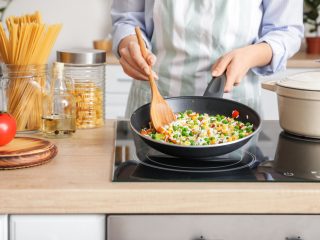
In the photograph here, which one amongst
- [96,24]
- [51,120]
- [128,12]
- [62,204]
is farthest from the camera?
[96,24]

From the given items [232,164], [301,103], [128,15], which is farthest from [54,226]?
[128,15]

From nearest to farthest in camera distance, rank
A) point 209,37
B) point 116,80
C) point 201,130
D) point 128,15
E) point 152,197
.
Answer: point 152,197 < point 201,130 < point 209,37 < point 128,15 < point 116,80

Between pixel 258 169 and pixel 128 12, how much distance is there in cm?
85

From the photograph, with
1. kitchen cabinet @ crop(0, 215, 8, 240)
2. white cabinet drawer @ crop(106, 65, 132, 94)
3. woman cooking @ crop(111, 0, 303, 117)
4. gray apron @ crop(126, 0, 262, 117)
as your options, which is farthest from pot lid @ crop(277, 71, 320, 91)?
white cabinet drawer @ crop(106, 65, 132, 94)

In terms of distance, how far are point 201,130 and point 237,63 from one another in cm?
26

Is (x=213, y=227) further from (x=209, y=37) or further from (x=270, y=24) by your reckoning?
(x=270, y=24)

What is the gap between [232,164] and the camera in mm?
1215

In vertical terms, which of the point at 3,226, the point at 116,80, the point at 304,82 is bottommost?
the point at 116,80

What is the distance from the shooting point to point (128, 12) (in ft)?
Answer: 6.15

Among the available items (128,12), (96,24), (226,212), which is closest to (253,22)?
(128,12)

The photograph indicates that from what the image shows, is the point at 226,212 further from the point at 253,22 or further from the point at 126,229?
the point at 253,22

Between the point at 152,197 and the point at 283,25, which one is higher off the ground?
the point at 283,25

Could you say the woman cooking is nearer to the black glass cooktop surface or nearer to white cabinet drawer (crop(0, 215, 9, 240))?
the black glass cooktop surface

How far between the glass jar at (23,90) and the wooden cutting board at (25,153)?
0.60ft
